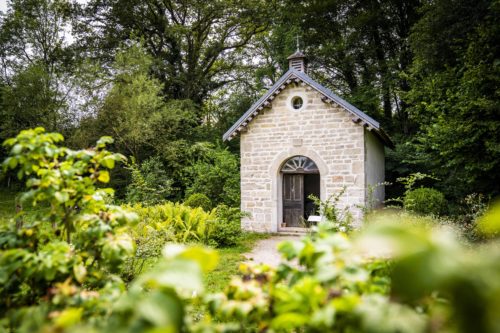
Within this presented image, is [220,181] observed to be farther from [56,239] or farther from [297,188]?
[56,239]

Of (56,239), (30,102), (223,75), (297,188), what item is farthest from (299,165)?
(30,102)

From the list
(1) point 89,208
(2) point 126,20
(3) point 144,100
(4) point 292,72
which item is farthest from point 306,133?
(2) point 126,20

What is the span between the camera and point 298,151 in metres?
10.5

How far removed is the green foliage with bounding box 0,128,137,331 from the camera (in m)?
1.64

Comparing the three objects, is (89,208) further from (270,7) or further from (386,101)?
(270,7)

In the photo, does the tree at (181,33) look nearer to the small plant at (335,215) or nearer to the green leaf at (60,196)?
the small plant at (335,215)

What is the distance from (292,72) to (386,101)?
9.43 m

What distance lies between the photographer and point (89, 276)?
197cm

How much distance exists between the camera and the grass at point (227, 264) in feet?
17.2

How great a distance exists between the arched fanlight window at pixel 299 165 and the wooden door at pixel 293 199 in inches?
8.9

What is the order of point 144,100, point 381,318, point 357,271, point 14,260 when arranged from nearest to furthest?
point 381,318
point 357,271
point 14,260
point 144,100

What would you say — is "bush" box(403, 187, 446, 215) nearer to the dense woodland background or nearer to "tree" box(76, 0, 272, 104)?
the dense woodland background

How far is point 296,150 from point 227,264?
16.6 feet

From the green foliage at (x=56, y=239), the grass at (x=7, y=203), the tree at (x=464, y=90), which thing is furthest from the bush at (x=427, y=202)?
the grass at (x=7, y=203)
